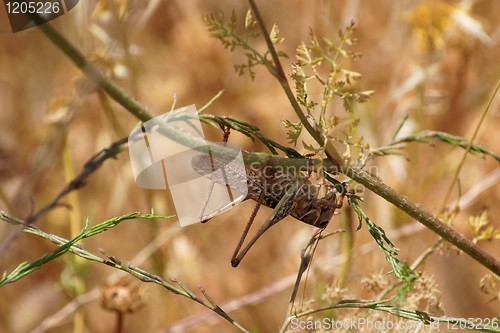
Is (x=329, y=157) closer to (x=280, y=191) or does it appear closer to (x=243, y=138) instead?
(x=280, y=191)

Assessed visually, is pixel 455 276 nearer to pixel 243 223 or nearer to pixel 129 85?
pixel 243 223

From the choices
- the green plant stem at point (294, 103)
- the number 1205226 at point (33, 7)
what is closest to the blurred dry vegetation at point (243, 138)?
the number 1205226 at point (33, 7)

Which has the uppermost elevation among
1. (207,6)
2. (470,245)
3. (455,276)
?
(207,6)

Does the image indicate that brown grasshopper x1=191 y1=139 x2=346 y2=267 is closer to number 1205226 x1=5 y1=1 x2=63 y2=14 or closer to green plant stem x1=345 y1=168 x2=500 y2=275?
green plant stem x1=345 y1=168 x2=500 y2=275

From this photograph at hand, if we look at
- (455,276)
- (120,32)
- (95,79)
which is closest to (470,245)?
(95,79)

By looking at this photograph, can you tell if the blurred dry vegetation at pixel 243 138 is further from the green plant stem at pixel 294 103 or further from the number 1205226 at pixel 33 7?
the green plant stem at pixel 294 103
